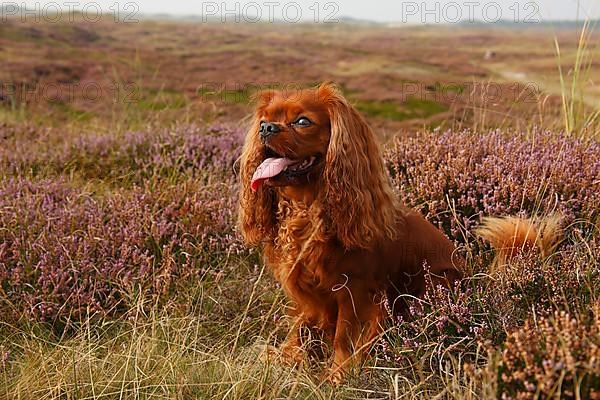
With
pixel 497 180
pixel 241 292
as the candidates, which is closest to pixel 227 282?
pixel 241 292

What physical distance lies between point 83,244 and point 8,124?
4.21 metres

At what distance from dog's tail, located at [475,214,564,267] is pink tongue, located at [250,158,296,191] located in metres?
1.11

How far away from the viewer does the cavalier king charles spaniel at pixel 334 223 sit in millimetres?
2768

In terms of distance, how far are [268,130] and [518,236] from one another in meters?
1.33


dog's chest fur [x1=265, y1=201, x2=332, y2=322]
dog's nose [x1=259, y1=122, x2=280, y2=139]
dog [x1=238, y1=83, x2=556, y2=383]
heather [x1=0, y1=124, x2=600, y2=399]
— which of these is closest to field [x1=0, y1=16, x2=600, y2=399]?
heather [x1=0, y1=124, x2=600, y2=399]

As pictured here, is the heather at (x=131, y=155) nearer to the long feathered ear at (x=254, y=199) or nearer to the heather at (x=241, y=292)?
the heather at (x=241, y=292)

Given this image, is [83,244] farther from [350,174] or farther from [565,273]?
[565,273]

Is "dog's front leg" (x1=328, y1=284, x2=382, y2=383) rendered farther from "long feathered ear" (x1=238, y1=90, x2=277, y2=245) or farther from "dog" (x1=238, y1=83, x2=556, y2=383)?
"long feathered ear" (x1=238, y1=90, x2=277, y2=245)

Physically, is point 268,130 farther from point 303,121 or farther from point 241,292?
Answer: point 241,292

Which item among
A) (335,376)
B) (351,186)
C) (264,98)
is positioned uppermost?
(264,98)

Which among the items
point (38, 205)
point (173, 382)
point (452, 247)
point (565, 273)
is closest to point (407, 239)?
point (452, 247)

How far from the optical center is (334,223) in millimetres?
2812

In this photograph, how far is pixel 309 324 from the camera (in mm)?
3156

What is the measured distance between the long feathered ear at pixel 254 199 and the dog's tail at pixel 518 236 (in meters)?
1.06
